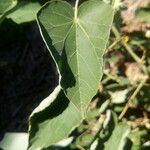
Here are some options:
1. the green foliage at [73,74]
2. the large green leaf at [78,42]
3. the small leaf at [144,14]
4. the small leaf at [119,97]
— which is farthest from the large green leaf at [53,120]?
the small leaf at [144,14]

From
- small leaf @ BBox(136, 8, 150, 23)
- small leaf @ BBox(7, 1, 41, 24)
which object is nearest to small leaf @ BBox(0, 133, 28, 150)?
small leaf @ BBox(7, 1, 41, 24)

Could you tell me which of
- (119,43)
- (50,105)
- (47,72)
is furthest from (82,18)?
(47,72)

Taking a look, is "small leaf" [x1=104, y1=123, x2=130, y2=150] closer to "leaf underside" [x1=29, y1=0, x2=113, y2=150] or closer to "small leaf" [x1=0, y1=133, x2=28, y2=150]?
"small leaf" [x1=0, y1=133, x2=28, y2=150]

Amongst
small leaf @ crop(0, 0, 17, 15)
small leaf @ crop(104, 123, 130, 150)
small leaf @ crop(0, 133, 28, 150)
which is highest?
small leaf @ crop(0, 0, 17, 15)

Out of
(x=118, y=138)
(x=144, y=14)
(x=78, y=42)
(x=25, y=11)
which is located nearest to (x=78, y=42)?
(x=78, y=42)

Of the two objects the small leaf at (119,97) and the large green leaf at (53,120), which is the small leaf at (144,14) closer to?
the small leaf at (119,97)

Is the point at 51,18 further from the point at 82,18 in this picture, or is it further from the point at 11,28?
the point at 11,28
